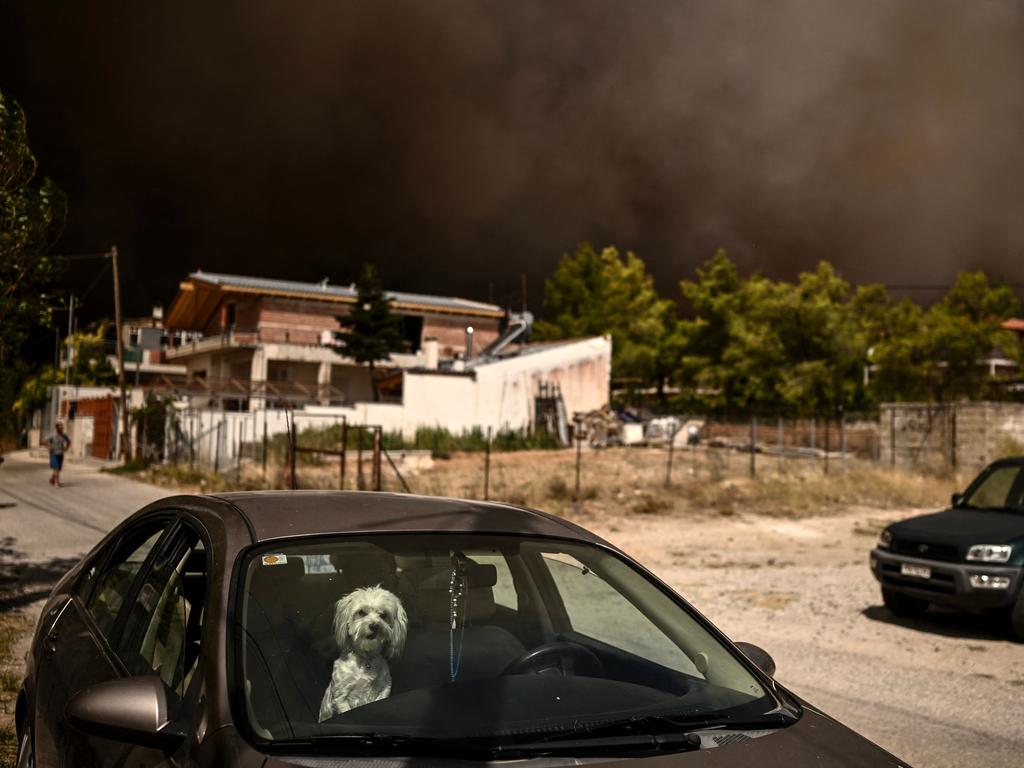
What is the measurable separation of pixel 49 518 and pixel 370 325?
3258 centimetres

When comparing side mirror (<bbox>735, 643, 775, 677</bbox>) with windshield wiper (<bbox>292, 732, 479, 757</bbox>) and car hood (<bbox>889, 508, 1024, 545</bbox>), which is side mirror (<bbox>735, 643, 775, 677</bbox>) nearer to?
windshield wiper (<bbox>292, 732, 479, 757</bbox>)

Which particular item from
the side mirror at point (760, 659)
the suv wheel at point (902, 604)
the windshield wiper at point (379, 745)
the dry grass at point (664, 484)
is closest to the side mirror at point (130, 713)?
the windshield wiper at point (379, 745)

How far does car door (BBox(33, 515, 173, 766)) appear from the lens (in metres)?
3.40

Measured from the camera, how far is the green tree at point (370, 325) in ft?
165

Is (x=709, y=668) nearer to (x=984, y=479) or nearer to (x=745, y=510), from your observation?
(x=984, y=479)

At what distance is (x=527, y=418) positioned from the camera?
4831 cm

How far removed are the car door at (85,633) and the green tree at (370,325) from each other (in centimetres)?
4625

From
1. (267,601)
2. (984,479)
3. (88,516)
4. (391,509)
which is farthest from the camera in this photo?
(88,516)

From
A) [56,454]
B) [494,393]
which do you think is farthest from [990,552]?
[494,393]

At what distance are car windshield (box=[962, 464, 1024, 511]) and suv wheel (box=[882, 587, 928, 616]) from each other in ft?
4.23

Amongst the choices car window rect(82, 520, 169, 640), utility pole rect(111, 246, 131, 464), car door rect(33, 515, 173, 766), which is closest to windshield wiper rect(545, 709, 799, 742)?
car door rect(33, 515, 173, 766)

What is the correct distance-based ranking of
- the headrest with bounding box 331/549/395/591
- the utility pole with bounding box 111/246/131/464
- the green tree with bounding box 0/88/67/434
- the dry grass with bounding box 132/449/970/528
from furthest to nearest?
the utility pole with bounding box 111/246/131/464 < the dry grass with bounding box 132/449/970/528 < the green tree with bounding box 0/88/67/434 < the headrest with bounding box 331/549/395/591

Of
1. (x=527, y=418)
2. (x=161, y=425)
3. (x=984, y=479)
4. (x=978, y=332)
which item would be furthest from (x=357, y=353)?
(x=984, y=479)

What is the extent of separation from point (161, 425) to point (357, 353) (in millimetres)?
15959
